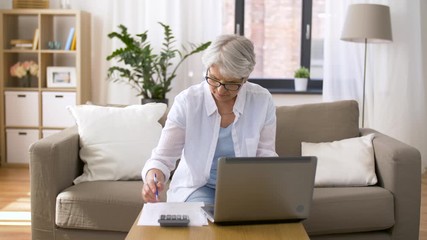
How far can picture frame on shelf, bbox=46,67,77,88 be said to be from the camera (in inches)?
→ 217

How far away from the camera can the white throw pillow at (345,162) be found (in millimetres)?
3217

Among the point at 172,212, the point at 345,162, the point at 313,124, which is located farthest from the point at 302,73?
the point at 172,212

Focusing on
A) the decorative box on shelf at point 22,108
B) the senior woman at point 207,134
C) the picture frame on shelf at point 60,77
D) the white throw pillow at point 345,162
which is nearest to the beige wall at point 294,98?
the picture frame on shelf at point 60,77

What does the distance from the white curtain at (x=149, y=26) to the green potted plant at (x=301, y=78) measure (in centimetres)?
80

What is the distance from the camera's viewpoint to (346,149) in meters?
3.35

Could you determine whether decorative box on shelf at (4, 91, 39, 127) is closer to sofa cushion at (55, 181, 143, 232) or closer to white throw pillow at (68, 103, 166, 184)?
white throw pillow at (68, 103, 166, 184)

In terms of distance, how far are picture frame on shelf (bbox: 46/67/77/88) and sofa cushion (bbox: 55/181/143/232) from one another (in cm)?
263

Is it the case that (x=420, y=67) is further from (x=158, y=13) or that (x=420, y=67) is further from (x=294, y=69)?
(x=158, y=13)

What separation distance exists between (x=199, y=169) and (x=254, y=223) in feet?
1.61

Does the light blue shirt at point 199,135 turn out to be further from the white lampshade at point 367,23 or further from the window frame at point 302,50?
the window frame at point 302,50

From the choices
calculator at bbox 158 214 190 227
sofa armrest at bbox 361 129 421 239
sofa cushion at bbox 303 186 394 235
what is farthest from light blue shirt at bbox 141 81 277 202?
sofa armrest at bbox 361 129 421 239

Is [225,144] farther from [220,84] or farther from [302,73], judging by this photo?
[302,73]

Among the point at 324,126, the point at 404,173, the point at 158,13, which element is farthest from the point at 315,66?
the point at 404,173

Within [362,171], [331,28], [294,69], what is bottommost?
[362,171]
